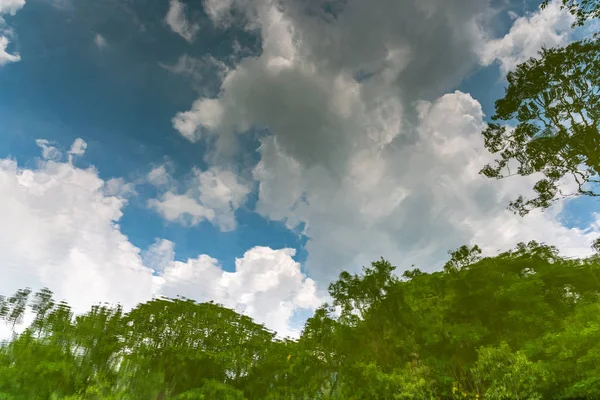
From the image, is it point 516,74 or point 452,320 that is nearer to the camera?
point 516,74

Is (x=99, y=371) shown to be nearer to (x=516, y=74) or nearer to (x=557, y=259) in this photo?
(x=516, y=74)

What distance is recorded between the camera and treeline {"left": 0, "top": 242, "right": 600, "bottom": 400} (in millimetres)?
23062

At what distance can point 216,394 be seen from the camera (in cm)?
2638

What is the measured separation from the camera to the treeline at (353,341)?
23.1 metres

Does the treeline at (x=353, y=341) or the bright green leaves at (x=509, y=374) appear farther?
the treeline at (x=353, y=341)

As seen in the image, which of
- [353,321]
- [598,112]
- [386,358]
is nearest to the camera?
[598,112]

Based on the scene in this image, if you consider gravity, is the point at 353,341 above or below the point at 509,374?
above

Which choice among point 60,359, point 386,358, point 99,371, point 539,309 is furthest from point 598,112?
point 60,359

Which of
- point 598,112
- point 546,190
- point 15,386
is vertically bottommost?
point 15,386

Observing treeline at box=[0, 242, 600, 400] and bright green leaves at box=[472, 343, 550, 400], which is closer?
bright green leaves at box=[472, 343, 550, 400]

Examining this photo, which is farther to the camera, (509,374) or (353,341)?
(353,341)

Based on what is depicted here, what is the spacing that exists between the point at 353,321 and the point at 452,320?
8919 mm

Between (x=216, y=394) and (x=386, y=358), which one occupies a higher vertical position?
(x=386, y=358)

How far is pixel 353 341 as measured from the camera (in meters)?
33.2
